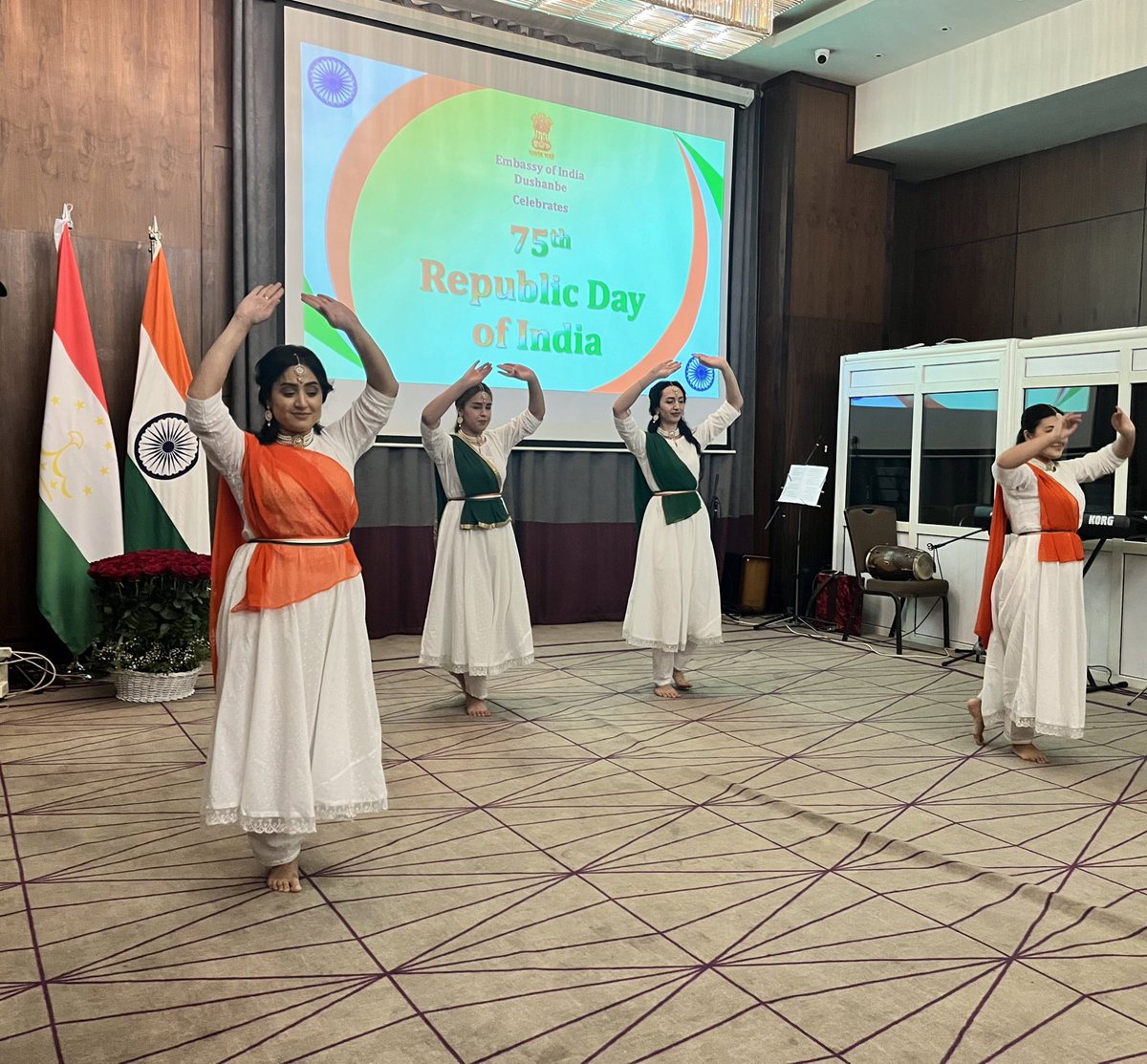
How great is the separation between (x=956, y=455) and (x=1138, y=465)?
114 centimetres

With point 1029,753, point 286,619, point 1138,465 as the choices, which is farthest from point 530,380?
point 1138,465

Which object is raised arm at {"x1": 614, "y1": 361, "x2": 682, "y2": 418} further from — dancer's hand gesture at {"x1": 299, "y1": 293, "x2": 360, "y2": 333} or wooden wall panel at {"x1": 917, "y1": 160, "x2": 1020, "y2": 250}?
wooden wall panel at {"x1": 917, "y1": 160, "x2": 1020, "y2": 250}

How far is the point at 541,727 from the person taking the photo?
443 centimetres

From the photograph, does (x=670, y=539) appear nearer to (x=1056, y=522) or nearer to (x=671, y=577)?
(x=671, y=577)

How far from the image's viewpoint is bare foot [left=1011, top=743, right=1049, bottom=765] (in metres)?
4.03

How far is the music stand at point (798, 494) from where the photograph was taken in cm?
695

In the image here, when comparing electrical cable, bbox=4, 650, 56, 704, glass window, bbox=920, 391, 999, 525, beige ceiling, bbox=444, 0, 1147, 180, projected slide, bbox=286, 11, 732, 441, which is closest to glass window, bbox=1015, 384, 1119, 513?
glass window, bbox=920, 391, 999, 525

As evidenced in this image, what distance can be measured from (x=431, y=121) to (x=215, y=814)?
488 cm

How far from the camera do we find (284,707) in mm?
2631

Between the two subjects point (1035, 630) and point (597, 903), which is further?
point (1035, 630)

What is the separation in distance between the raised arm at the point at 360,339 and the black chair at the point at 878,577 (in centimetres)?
415

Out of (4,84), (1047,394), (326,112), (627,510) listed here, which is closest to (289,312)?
(326,112)

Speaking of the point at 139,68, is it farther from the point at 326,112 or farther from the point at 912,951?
the point at 912,951

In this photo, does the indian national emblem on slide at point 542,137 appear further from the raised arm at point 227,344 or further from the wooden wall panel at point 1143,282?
the raised arm at point 227,344
